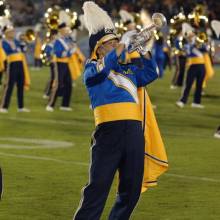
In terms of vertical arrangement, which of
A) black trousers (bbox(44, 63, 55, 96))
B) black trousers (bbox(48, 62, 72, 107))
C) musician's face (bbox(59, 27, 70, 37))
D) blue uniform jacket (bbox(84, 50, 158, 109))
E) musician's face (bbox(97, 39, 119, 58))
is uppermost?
musician's face (bbox(97, 39, 119, 58))

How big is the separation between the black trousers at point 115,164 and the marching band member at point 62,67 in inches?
467

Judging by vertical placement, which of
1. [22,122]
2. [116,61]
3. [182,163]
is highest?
[116,61]

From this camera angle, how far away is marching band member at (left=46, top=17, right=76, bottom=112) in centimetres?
1988

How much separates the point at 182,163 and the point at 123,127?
4871 millimetres

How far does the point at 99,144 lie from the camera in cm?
789

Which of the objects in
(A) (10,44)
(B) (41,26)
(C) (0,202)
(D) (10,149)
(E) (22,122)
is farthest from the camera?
(B) (41,26)

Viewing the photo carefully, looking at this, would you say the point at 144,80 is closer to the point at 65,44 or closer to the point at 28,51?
the point at 65,44

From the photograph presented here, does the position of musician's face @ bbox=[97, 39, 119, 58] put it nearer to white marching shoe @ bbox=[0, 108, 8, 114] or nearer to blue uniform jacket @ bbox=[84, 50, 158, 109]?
blue uniform jacket @ bbox=[84, 50, 158, 109]

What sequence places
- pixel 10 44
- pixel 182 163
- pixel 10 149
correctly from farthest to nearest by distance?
pixel 10 44
pixel 10 149
pixel 182 163

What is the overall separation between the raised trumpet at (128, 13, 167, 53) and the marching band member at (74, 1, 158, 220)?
0.36 m

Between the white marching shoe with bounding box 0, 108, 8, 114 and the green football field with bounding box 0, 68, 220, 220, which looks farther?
the white marching shoe with bounding box 0, 108, 8, 114

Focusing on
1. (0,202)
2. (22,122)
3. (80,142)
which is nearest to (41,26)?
(22,122)

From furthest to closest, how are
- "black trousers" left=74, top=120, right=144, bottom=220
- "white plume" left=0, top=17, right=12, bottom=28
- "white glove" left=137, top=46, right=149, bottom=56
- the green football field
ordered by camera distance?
"white plume" left=0, top=17, right=12, bottom=28
the green football field
"black trousers" left=74, top=120, right=144, bottom=220
"white glove" left=137, top=46, right=149, bottom=56

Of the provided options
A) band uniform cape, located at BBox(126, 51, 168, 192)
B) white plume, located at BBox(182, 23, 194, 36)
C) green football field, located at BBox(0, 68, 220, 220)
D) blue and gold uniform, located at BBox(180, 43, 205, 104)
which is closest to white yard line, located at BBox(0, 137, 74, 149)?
green football field, located at BBox(0, 68, 220, 220)
